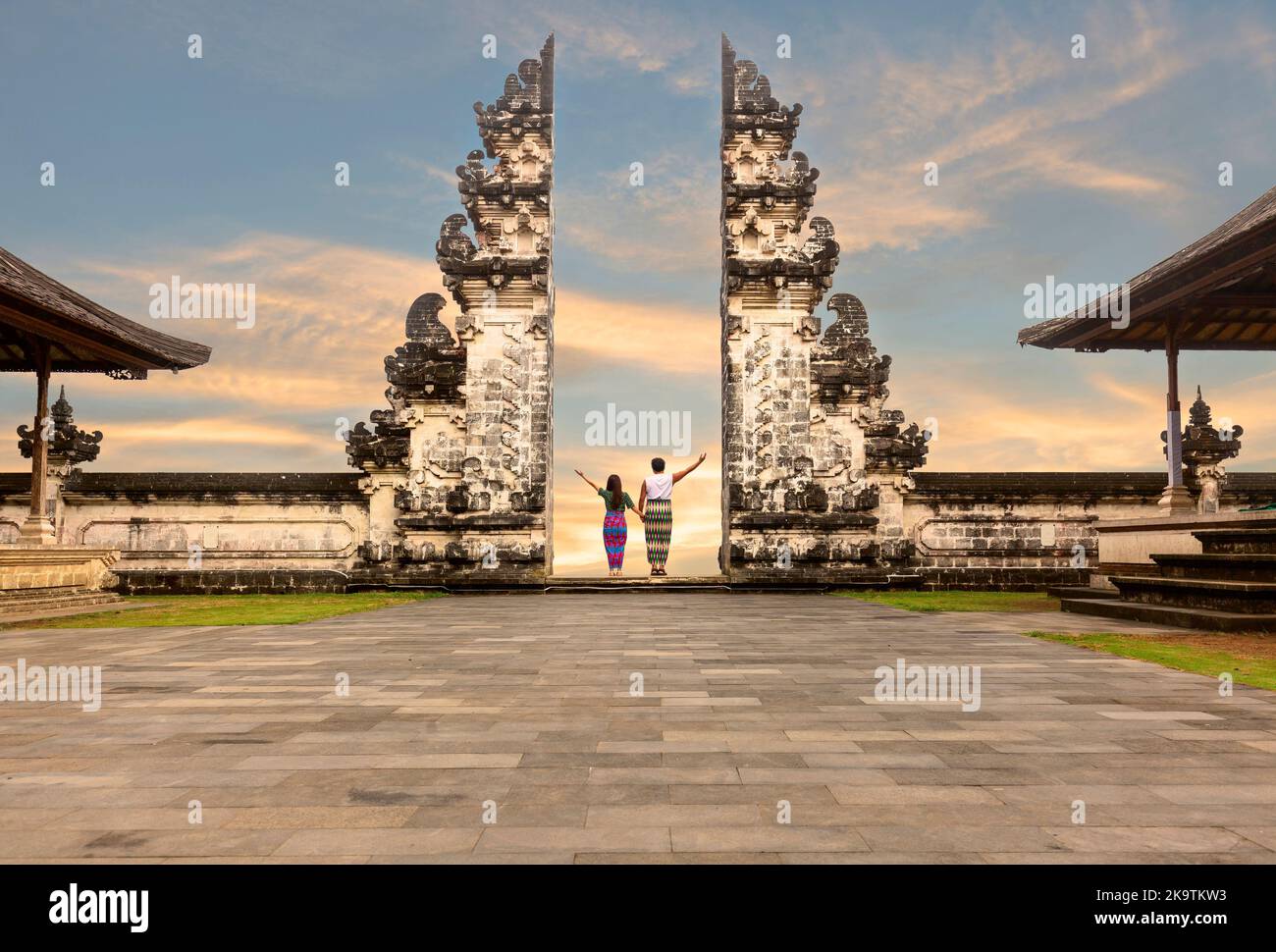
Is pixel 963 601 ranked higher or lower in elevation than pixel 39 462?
lower

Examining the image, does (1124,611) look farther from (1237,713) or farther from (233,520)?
(233,520)

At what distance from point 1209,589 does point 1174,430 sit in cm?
382

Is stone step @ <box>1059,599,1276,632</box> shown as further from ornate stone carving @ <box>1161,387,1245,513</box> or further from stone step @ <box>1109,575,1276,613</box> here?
ornate stone carving @ <box>1161,387,1245,513</box>

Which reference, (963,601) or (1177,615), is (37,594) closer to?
(963,601)

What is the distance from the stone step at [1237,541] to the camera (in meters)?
10.5

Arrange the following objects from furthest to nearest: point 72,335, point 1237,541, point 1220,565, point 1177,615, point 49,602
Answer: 1. point 72,335
2. point 49,602
3. point 1237,541
4. point 1220,565
5. point 1177,615

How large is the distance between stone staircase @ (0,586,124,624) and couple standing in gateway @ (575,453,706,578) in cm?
881

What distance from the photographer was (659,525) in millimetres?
17562

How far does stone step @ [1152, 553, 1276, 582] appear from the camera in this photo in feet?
33.2

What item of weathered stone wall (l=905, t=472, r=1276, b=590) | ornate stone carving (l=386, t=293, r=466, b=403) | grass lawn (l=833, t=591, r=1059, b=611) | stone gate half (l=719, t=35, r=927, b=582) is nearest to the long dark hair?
stone gate half (l=719, t=35, r=927, b=582)

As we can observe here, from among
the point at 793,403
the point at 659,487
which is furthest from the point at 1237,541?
the point at 659,487

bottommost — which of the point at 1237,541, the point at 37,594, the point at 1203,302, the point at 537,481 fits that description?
the point at 37,594

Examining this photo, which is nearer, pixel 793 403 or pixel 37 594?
pixel 37 594
